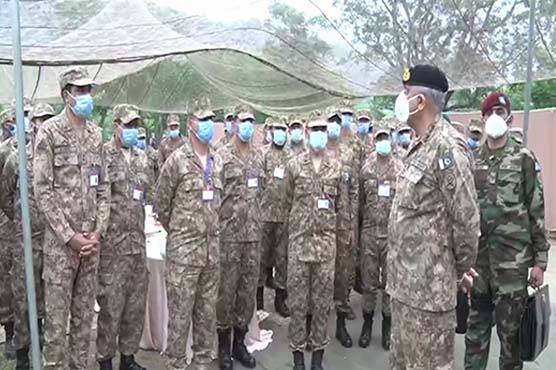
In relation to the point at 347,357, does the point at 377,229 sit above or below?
above

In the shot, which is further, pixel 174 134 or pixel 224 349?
pixel 174 134

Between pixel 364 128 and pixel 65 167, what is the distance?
3.82 m

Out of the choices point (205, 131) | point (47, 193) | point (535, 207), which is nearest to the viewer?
point (47, 193)

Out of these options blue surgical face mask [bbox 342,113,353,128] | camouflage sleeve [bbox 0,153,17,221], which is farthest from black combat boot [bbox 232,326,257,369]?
blue surgical face mask [bbox 342,113,353,128]

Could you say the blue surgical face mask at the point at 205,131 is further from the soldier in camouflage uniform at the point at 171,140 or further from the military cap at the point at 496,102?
the soldier in camouflage uniform at the point at 171,140

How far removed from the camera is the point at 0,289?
15.8ft

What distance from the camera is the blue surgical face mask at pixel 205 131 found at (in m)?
3.98

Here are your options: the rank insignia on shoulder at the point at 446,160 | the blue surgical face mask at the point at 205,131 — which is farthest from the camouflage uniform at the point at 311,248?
the rank insignia on shoulder at the point at 446,160

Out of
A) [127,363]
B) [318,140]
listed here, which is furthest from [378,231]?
[127,363]

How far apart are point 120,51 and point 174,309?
1721 mm

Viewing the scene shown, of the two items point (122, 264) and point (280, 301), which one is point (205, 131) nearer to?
point (122, 264)

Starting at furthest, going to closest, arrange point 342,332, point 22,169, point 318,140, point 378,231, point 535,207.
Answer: point 342,332 → point 378,231 → point 318,140 → point 535,207 → point 22,169

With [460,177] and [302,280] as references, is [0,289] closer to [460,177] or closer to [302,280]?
[302,280]

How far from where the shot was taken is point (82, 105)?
3.57 m
